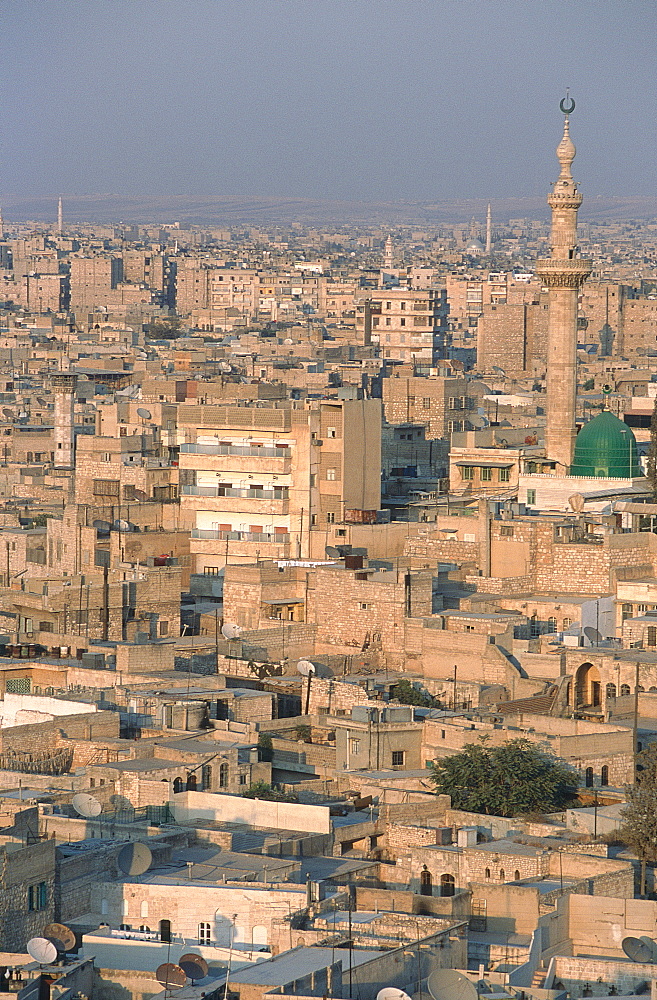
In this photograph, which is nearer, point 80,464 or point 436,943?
point 436,943

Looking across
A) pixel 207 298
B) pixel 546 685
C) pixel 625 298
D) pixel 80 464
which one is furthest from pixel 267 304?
pixel 546 685

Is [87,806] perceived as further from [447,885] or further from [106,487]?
[106,487]

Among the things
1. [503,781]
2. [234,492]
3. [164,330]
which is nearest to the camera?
[503,781]

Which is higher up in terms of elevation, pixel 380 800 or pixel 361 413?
pixel 361 413

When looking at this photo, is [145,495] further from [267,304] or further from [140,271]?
[140,271]

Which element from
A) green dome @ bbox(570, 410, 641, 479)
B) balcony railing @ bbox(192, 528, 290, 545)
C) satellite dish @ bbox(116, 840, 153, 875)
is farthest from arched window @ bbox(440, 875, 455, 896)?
green dome @ bbox(570, 410, 641, 479)

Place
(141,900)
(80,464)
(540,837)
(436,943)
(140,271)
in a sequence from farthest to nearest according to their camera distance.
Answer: (140,271) < (80,464) < (540,837) < (141,900) < (436,943)

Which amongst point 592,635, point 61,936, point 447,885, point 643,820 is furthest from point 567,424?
point 61,936

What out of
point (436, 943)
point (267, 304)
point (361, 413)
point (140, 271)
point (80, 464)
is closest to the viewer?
point (436, 943)

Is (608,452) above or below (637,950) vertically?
above
